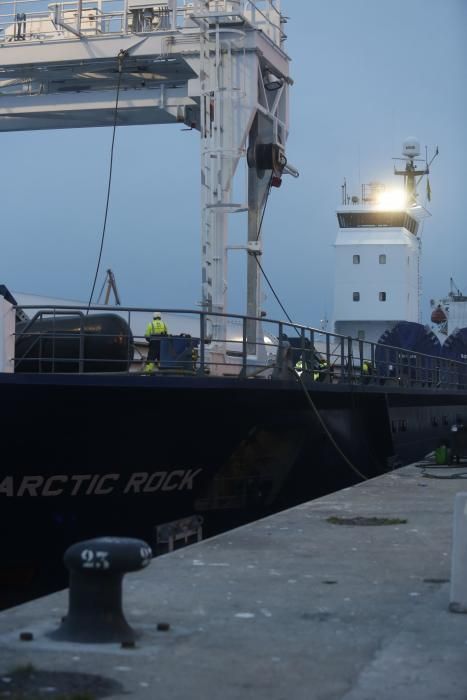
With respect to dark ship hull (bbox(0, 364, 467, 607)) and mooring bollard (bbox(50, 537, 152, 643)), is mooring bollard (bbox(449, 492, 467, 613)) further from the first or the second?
dark ship hull (bbox(0, 364, 467, 607))

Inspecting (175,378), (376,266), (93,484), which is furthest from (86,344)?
(376,266)

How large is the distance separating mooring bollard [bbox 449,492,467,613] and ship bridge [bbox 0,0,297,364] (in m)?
11.4

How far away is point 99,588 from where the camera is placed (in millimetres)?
5355

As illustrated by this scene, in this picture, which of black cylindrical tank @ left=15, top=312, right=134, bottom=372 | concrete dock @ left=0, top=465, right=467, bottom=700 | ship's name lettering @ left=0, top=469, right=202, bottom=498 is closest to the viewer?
concrete dock @ left=0, top=465, right=467, bottom=700

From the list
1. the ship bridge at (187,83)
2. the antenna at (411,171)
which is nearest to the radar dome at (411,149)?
the antenna at (411,171)

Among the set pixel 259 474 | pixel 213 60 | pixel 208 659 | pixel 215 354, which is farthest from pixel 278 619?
pixel 213 60

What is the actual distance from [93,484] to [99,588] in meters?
6.32

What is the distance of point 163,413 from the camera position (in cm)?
1209

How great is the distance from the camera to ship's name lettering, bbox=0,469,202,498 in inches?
438

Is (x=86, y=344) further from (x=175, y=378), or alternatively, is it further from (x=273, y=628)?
(x=273, y=628)

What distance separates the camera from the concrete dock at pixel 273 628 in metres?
4.76

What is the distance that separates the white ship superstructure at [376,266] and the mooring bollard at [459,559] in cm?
2873

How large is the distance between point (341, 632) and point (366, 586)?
1.30 metres

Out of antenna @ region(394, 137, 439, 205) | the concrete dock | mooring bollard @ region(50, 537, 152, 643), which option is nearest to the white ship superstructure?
antenna @ region(394, 137, 439, 205)
